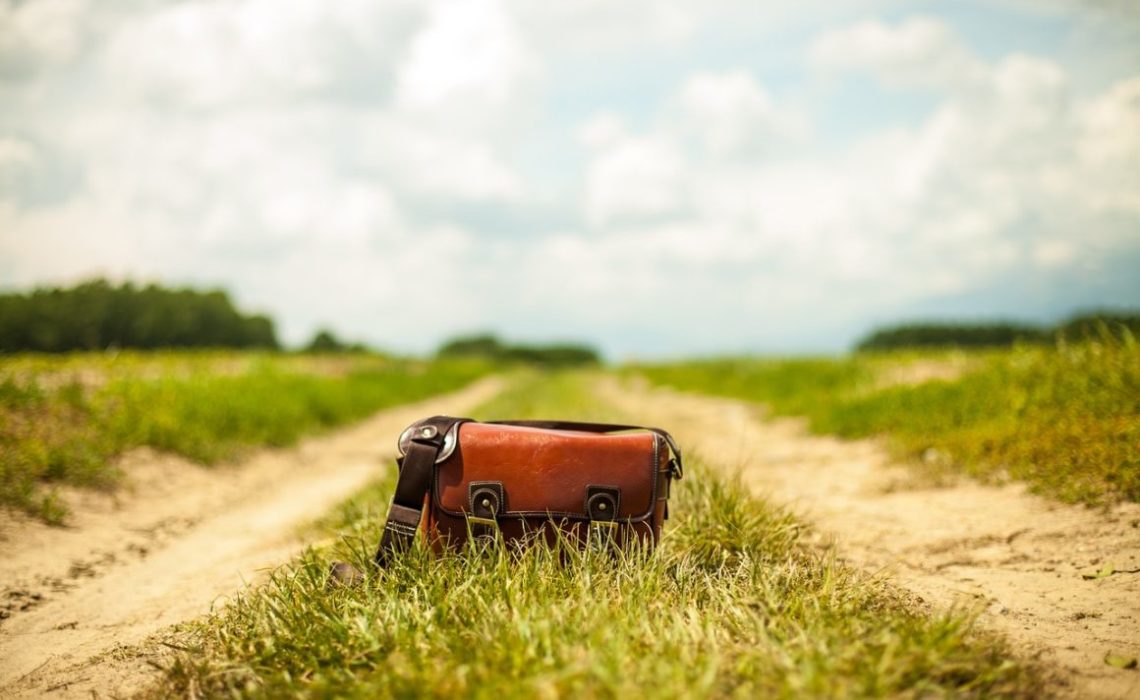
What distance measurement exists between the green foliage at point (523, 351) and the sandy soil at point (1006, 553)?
183ft

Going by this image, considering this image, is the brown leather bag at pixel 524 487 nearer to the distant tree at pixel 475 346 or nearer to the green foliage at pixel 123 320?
the green foliage at pixel 123 320

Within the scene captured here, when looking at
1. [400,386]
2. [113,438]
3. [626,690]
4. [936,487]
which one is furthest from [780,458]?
[400,386]

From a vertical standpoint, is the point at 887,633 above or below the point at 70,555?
above

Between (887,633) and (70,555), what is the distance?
5047mm

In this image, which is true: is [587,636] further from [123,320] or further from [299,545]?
[123,320]

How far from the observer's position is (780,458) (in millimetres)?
7891

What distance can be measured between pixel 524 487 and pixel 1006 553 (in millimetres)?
2862

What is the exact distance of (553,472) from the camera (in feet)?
10.2

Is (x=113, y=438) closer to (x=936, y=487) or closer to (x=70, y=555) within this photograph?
(x=70, y=555)

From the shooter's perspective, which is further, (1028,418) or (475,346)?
(475,346)

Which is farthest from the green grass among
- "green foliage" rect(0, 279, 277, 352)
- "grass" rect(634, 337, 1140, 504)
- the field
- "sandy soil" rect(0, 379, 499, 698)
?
"grass" rect(634, 337, 1140, 504)

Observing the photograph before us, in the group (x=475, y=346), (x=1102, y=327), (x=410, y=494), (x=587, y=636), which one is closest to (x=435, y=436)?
(x=410, y=494)

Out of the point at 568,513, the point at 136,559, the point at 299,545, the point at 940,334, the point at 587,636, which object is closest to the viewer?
the point at 587,636

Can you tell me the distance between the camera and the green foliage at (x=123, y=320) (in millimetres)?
12547
